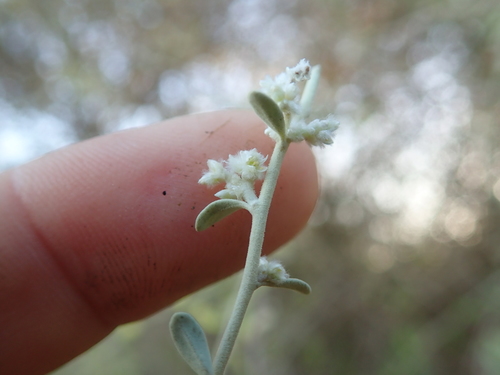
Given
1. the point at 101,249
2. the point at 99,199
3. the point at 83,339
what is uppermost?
the point at 99,199

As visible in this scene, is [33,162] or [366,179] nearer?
[33,162]

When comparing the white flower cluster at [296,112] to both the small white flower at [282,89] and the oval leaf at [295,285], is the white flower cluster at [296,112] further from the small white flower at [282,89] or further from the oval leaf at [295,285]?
the oval leaf at [295,285]

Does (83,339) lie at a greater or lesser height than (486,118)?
lesser

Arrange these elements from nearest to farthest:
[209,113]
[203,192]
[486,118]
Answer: [203,192], [209,113], [486,118]

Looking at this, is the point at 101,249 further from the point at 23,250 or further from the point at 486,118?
the point at 486,118

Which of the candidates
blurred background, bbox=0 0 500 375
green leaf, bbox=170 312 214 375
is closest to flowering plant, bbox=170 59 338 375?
green leaf, bbox=170 312 214 375

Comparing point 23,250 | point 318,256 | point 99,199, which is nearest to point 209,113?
point 99,199
